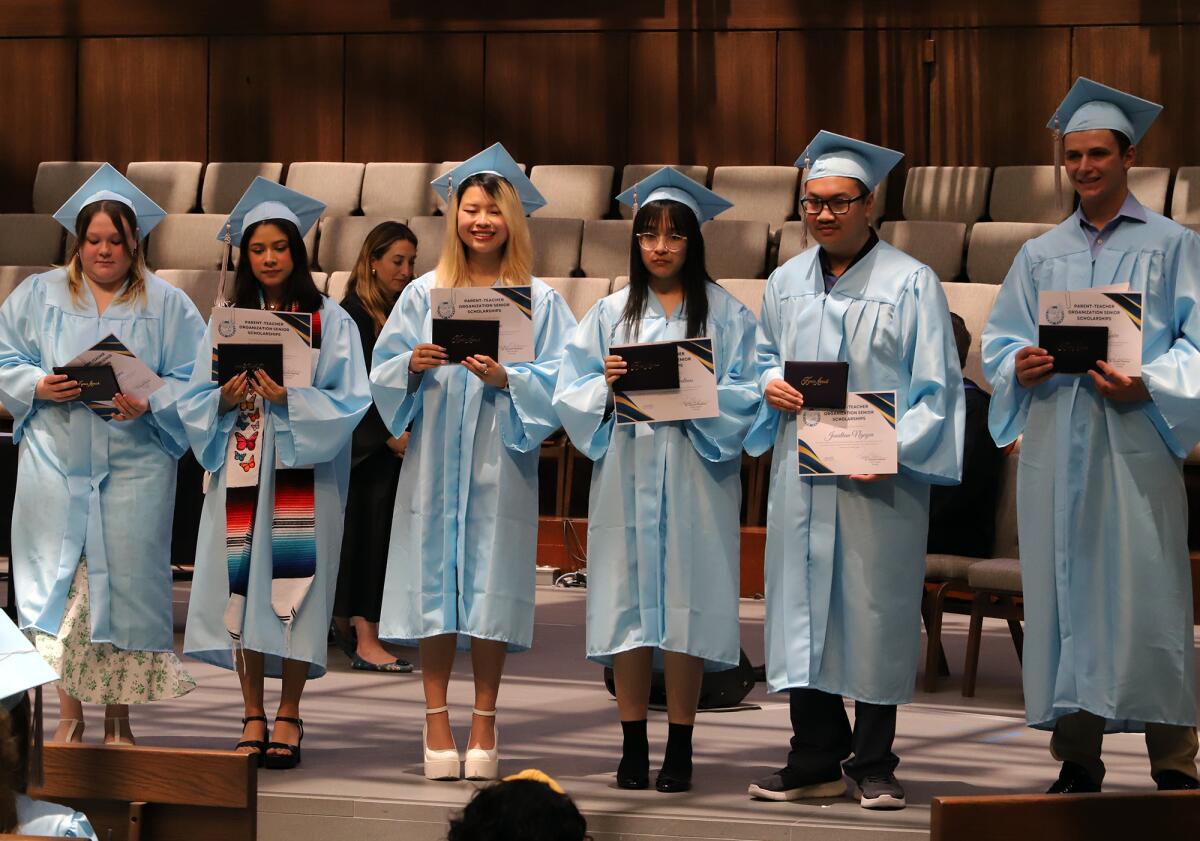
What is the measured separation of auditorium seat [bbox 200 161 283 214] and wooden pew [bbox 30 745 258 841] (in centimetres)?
796

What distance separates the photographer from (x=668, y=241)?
437cm

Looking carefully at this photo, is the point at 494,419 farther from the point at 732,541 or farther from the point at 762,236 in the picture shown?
the point at 762,236

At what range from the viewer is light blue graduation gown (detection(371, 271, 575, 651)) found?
14.7 feet

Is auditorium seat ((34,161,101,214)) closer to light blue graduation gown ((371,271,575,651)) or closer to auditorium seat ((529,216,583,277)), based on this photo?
auditorium seat ((529,216,583,277))

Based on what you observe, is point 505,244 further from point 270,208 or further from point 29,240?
point 29,240

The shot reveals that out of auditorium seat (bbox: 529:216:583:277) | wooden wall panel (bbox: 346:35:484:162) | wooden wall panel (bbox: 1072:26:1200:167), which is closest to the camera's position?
auditorium seat (bbox: 529:216:583:277)

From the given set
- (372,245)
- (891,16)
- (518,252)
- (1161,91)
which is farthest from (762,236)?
(518,252)

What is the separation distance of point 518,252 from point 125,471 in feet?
4.14

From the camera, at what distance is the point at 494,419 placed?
4.53 m

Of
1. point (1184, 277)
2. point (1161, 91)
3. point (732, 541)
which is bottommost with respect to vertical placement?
point (732, 541)

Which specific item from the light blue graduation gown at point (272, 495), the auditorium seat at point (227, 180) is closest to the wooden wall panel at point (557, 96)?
the auditorium seat at point (227, 180)

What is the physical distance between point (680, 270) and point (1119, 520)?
1.26 metres

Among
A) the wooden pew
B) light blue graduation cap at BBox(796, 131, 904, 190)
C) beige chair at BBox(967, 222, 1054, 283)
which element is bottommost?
the wooden pew

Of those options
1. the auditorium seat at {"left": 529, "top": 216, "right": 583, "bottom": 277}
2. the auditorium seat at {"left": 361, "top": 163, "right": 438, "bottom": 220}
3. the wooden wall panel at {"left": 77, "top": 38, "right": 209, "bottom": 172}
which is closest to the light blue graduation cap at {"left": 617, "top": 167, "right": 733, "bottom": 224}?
the auditorium seat at {"left": 529, "top": 216, "right": 583, "bottom": 277}
